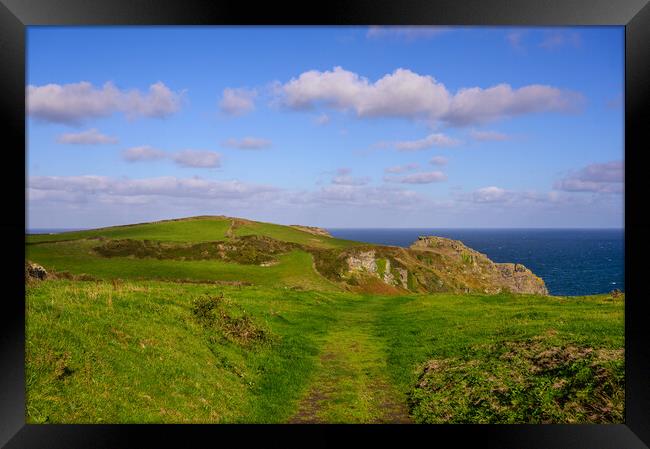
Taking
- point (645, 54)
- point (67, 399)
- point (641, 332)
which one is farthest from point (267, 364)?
point (645, 54)

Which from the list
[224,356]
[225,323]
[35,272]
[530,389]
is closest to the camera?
[530,389]

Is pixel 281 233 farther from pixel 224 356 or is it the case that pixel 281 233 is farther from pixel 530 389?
pixel 530 389

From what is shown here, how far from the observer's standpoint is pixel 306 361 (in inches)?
519

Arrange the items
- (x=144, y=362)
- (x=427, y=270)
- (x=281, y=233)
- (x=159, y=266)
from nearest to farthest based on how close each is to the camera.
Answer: (x=144, y=362) < (x=159, y=266) < (x=427, y=270) < (x=281, y=233)

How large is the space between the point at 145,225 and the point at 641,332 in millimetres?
67265

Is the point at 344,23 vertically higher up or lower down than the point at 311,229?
higher up

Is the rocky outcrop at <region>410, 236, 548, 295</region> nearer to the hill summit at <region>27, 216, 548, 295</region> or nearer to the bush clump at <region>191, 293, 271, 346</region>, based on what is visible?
the hill summit at <region>27, 216, 548, 295</region>

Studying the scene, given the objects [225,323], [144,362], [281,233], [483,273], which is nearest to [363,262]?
[281,233]

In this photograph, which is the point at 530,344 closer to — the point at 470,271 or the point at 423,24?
the point at 423,24

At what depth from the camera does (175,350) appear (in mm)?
10461

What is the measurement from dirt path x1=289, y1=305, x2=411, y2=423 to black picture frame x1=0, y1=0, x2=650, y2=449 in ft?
4.54

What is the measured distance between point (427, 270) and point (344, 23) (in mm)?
51990

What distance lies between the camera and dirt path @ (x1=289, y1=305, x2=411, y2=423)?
9586 mm

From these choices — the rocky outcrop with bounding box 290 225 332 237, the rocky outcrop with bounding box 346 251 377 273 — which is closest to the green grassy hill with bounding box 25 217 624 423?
the rocky outcrop with bounding box 346 251 377 273
